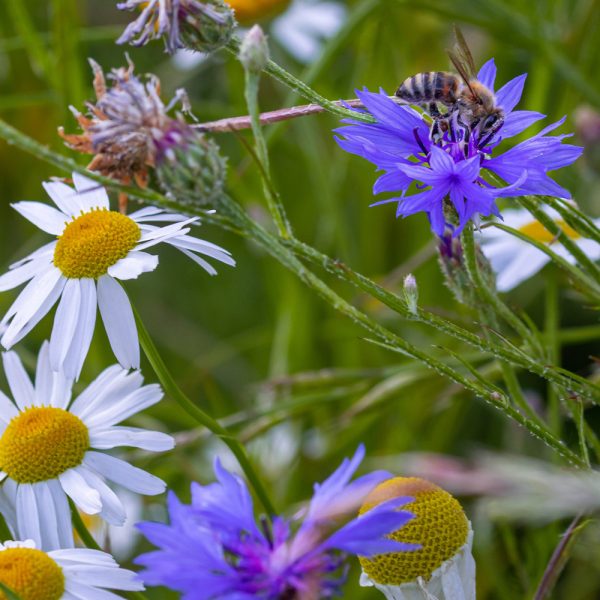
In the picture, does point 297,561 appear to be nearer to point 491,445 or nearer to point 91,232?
point 91,232

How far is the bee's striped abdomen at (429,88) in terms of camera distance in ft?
1.57

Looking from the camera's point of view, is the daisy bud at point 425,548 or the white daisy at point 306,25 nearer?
the daisy bud at point 425,548

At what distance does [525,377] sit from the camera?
1041mm

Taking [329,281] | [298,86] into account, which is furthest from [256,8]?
[298,86]

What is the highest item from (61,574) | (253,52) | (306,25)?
(306,25)

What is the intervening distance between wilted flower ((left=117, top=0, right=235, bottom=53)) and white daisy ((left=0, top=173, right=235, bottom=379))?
86 millimetres

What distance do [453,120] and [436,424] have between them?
0.53 meters

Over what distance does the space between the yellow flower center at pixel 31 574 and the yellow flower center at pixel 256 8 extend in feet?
2.71

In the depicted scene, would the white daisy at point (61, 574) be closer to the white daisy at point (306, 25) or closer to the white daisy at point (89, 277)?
the white daisy at point (89, 277)

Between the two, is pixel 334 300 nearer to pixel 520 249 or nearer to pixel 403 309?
pixel 403 309

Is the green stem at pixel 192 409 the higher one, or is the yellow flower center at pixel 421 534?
the green stem at pixel 192 409

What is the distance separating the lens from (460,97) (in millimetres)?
→ 465

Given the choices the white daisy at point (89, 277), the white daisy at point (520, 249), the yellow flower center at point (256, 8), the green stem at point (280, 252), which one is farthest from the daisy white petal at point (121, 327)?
the yellow flower center at point (256, 8)

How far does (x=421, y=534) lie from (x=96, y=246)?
0.21m
